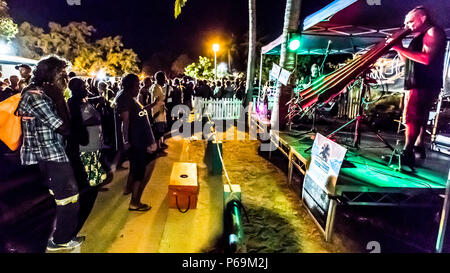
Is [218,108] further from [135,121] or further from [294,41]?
[135,121]

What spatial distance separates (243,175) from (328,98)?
10.0 ft

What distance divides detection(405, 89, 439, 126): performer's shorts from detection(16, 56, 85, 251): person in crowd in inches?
196

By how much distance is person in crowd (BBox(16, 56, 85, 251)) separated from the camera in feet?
9.13

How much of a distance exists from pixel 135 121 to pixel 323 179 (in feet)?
9.78

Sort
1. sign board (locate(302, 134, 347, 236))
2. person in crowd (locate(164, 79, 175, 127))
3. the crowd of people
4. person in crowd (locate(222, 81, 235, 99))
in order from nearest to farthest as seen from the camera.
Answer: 1. the crowd of people
2. sign board (locate(302, 134, 347, 236))
3. person in crowd (locate(164, 79, 175, 127))
4. person in crowd (locate(222, 81, 235, 99))

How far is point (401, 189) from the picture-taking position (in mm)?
3719

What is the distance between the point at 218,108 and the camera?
13.2 meters

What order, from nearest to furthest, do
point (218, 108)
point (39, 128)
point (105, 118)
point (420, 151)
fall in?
point (39, 128), point (420, 151), point (105, 118), point (218, 108)

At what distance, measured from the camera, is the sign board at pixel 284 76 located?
21.9 ft

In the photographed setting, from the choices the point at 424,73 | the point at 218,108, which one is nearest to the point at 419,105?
the point at 424,73

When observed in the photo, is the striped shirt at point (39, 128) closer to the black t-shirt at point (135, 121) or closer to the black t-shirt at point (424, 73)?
the black t-shirt at point (135, 121)

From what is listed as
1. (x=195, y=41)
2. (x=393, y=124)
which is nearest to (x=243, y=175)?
(x=393, y=124)

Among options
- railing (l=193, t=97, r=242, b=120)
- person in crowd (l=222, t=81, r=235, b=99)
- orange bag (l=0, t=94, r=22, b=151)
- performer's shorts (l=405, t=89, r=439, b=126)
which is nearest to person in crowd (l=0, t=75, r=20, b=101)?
orange bag (l=0, t=94, r=22, b=151)

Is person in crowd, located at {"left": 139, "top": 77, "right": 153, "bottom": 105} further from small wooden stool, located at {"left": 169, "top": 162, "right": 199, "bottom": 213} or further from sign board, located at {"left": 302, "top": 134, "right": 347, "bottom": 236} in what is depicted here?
sign board, located at {"left": 302, "top": 134, "right": 347, "bottom": 236}
